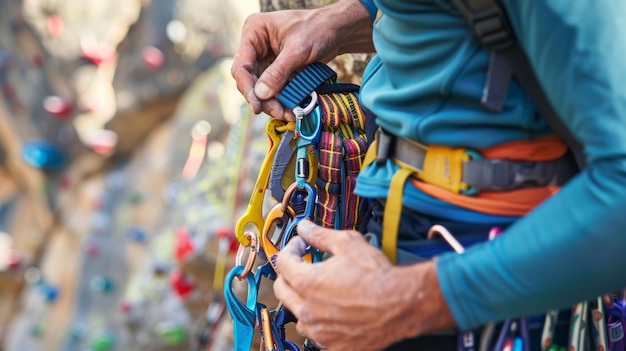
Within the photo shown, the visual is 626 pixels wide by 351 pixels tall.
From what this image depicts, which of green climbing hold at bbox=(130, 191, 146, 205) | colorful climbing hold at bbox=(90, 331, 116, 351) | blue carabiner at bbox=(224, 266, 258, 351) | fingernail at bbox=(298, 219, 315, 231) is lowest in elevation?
colorful climbing hold at bbox=(90, 331, 116, 351)

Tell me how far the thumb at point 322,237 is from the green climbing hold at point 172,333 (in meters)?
4.55

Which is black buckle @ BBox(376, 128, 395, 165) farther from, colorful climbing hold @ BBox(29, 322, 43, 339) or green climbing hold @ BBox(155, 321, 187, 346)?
colorful climbing hold @ BBox(29, 322, 43, 339)

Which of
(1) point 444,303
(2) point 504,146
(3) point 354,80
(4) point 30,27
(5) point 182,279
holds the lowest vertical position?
(5) point 182,279

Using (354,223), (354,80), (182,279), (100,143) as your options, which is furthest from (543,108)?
(100,143)

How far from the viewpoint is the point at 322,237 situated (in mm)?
1045

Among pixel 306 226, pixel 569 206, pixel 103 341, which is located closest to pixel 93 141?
pixel 103 341

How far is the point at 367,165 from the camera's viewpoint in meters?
1.17

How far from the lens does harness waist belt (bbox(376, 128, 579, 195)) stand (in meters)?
0.97

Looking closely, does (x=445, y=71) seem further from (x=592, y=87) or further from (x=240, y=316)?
(x=240, y=316)

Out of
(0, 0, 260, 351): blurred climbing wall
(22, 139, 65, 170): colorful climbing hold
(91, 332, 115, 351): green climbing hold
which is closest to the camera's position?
(91, 332, 115, 351): green climbing hold

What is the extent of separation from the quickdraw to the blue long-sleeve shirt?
13.8 inches

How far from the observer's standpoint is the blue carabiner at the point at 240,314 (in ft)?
4.15

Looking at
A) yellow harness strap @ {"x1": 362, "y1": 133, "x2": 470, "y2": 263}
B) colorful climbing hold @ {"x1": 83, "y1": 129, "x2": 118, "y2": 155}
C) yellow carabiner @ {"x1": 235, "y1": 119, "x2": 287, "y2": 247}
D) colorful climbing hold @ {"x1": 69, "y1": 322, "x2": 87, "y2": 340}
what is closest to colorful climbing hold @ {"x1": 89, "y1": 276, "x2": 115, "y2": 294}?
colorful climbing hold @ {"x1": 69, "y1": 322, "x2": 87, "y2": 340}

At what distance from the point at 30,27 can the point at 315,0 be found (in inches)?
306
